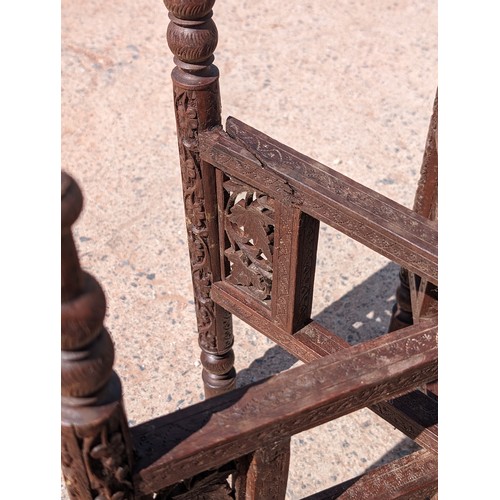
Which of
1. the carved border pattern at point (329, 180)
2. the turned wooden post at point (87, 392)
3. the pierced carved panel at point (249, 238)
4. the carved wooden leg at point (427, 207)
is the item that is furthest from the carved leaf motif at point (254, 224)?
the turned wooden post at point (87, 392)

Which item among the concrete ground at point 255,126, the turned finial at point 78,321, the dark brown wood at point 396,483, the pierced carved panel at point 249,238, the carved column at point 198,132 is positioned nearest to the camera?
the turned finial at point 78,321

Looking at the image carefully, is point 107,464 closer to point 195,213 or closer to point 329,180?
point 329,180

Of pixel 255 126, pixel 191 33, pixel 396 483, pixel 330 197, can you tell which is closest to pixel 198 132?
pixel 191 33

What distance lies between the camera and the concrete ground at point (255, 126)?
7.14ft

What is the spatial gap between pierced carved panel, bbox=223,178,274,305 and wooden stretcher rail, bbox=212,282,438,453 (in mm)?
37

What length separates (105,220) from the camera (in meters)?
2.61

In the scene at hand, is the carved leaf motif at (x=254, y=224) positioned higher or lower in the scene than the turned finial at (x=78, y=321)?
lower

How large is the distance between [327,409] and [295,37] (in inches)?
102

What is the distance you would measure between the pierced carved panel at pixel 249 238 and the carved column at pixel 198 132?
4 cm

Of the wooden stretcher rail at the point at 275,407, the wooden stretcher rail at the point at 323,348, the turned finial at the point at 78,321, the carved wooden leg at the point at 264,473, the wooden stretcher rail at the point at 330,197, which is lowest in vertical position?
the wooden stretcher rail at the point at 323,348

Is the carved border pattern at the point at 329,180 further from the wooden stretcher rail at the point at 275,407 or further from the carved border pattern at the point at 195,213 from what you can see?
the wooden stretcher rail at the point at 275,407

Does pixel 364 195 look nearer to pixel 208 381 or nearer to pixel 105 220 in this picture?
pixel 208 381

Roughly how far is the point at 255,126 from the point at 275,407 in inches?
81.6

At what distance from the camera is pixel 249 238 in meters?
1.59
